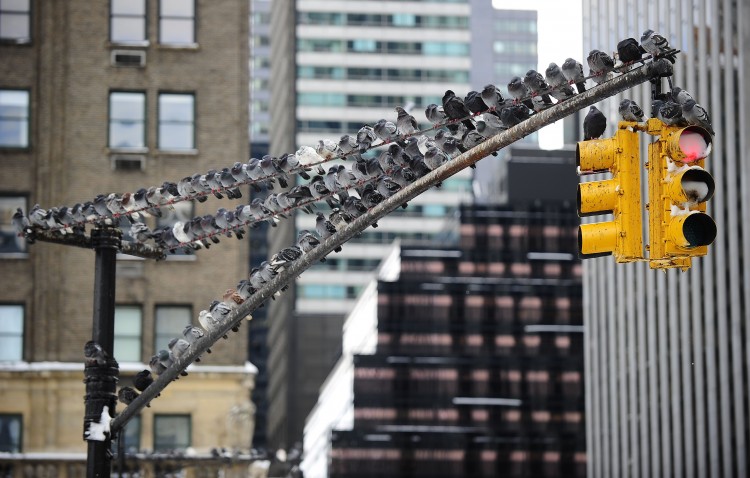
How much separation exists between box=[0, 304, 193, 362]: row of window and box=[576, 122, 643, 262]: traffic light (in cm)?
3665

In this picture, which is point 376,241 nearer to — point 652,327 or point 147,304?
point 652,327

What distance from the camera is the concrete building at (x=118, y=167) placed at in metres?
47.3

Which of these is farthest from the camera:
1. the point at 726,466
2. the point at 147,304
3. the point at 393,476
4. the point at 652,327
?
the point at 393,476

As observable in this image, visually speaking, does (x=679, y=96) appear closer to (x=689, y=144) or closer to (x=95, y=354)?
(x=689, y=144)

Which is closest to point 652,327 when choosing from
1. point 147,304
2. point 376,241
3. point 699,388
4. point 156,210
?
point 699,388

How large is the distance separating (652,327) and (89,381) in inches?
3597

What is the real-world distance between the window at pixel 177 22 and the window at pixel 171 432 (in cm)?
1141

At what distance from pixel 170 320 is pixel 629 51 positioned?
3731cm

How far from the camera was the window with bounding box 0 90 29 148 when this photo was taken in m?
48.2

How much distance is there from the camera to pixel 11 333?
4753 centimetres

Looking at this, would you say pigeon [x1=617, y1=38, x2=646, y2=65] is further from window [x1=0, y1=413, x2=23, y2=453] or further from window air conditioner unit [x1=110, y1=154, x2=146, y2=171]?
window [x1=0, y1=413, x2=23, y2=453]

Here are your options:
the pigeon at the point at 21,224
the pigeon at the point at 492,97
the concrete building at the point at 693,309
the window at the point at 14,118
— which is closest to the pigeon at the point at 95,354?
the pigeon at the point at 21,224

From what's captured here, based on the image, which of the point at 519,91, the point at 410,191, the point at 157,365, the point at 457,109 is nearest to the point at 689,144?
the point at 519,91

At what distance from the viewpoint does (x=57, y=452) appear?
46406mm
